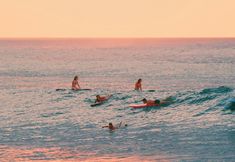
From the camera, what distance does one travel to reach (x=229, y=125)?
121ft

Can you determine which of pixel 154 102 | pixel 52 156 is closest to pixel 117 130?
pixel 52 156

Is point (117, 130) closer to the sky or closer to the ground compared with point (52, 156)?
closer to the sky

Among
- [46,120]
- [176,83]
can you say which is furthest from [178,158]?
[176,83]

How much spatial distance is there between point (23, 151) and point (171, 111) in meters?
15.4

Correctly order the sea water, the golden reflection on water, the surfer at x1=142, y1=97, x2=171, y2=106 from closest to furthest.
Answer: the golden reflection on water < the sea water < the surfer at x1=142, y1=97, x2=171, y2=106

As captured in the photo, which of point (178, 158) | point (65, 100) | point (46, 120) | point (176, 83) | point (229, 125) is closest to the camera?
point (178, 158)

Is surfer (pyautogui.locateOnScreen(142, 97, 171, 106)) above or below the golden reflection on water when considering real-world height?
above

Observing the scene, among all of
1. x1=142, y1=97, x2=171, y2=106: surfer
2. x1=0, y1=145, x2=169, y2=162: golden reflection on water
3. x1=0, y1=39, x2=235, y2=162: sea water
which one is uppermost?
x1=142, y1=97, x2=171, y2=106: surfer

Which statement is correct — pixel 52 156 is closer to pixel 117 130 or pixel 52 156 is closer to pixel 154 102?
pixel 117 130

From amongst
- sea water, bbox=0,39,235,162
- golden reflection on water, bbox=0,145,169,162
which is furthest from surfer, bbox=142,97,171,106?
golden reflection on water, bbox=0,145,169,162

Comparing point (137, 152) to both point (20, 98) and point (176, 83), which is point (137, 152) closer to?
point (20, 98)

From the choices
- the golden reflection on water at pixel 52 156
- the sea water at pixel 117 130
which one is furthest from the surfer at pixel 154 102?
the golden reflection on water at pixel 52 156

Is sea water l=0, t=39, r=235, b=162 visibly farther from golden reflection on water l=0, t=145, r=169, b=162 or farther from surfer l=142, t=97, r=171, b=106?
surfer l=142, t=97, r=171, b=106

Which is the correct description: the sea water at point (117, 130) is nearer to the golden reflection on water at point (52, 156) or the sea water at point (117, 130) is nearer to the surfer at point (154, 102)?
the golden reflection on water at point (52, 156)
